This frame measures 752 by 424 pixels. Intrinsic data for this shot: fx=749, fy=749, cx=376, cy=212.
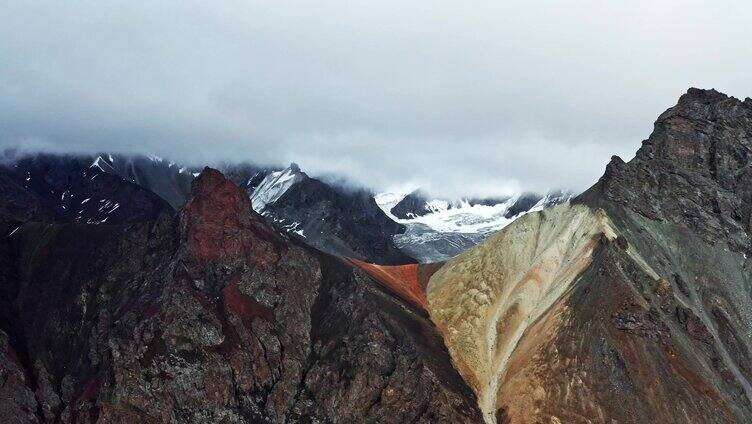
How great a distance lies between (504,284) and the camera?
540 feet

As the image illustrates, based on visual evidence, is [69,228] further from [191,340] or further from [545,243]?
[545,243]

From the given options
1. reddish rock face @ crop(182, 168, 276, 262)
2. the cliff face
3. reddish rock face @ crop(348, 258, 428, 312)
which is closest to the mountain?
reddish rock face @ crop(348, 258, 428, 312)

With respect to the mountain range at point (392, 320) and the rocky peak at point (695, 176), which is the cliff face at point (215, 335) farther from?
the rocky peak at point (695, 176)

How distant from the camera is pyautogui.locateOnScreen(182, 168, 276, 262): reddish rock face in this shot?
151 m

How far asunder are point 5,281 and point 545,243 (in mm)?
122109

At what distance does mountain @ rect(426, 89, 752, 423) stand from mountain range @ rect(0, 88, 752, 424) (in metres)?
0.42

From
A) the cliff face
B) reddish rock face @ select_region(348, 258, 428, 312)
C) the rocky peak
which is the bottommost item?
the cliff face

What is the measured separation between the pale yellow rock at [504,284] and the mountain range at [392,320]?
1.47 ft

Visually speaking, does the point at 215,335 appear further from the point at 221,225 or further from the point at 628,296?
the point at 628,296

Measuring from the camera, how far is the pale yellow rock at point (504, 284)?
143750 millimetres

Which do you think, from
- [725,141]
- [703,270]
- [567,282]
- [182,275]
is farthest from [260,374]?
[725,141]

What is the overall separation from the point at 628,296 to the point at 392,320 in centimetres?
4467

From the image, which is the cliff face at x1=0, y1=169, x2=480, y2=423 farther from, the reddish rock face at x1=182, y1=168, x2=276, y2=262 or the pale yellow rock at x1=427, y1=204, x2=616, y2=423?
the pale yellow rock at x1=427, y1=204, x2=616, y2=423

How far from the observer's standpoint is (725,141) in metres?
193
